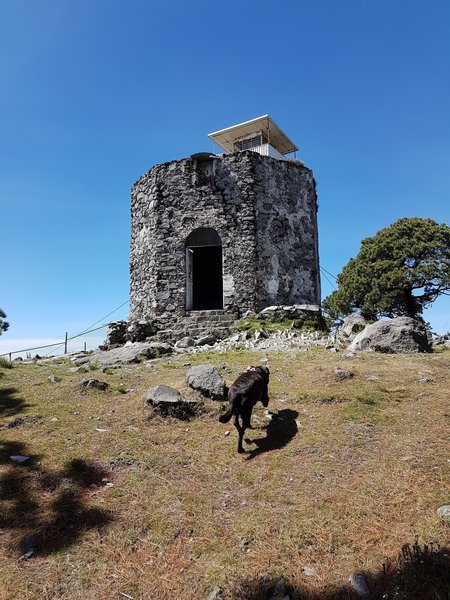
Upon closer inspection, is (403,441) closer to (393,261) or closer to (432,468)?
(432,468)

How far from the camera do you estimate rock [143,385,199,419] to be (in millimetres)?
6957

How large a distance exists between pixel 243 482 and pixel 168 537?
1152mm

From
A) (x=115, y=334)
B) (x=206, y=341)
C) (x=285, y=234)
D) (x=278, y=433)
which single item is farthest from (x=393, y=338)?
(x=115, y=334)

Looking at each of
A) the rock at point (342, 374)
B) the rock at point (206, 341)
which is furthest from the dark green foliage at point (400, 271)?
the rock at point (342, 374)

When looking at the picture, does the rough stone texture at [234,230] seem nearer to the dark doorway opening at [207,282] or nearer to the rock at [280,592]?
the dark doorway opening at [207,282]

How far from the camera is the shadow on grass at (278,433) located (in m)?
5.83

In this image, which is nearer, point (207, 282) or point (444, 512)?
point (444, 512)

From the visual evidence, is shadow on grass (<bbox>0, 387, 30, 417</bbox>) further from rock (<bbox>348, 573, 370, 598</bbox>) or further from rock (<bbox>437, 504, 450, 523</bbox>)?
rock (<bbox>437, 504, 450, 523</bbox>)

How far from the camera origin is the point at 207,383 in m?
7.63

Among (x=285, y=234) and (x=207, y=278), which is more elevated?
(x=285, y=234)

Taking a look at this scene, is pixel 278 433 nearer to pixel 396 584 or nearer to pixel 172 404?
pixel 172 404

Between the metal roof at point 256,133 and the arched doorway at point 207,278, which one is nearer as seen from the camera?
the metal roof at point 256,133

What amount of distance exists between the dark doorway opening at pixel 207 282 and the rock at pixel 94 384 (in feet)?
43.5

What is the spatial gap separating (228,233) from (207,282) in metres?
6.81
